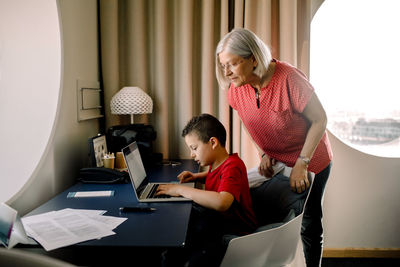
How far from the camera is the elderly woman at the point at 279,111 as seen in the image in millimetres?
1787

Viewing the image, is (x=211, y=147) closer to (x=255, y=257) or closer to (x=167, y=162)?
(x=255, y=257)

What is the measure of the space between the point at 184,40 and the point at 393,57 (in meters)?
1.58

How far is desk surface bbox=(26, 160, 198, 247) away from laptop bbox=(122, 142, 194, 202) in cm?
3

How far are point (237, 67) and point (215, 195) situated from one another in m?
0.65

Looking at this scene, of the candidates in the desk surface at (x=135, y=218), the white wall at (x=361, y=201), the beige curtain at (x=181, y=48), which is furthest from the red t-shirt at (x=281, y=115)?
the white wall at (x=361, y=201)

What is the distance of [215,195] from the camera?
1.51 metres

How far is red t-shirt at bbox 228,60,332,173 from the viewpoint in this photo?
1.87 metres

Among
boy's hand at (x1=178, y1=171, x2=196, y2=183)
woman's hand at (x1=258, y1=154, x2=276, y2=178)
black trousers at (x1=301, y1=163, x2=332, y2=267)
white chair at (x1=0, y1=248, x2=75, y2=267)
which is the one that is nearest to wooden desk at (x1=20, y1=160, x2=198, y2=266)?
boy's hand at (x1=178, y1=171, x2=196, y2=183)

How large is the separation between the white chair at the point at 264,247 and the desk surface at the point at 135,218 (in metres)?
0.19

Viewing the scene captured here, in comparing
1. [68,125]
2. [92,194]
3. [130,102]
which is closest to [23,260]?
[92,194]

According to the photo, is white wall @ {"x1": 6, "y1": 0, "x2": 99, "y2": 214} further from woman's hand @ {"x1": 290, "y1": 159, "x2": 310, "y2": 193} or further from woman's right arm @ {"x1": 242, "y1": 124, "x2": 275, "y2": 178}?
woman's hand @ {"x1": 290, "y1": 159, "x2": 310, "y2": 193}

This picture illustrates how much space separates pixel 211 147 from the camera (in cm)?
176

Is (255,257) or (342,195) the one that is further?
(342,195)

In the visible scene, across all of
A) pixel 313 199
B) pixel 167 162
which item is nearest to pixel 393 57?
pixel 313 199
